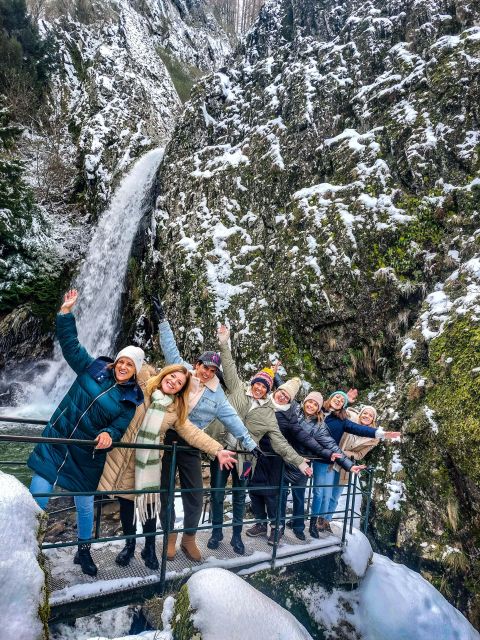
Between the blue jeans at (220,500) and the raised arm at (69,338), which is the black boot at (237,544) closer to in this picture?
the blue jeans at (220,500)

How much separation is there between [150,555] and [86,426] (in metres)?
1.30

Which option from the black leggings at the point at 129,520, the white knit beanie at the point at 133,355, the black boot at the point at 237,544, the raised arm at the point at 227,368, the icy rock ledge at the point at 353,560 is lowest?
the icy rock ledge at the point at 353,560

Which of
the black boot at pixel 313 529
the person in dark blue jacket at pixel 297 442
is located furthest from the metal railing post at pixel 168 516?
the black boot at pixel 313 529

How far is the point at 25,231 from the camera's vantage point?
14750mm

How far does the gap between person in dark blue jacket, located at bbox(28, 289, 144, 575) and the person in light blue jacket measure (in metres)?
0.61

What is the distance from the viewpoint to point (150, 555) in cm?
343

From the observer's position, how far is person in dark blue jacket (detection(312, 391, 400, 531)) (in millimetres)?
5352

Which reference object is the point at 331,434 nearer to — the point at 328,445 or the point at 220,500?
the point at 328,445

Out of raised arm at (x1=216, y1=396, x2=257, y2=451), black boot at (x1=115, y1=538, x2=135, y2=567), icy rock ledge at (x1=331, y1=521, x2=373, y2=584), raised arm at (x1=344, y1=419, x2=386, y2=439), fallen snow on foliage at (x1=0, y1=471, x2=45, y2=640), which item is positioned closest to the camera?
fallen snow on foliage at (x1=0, y1=471, x2=45, y2=640)

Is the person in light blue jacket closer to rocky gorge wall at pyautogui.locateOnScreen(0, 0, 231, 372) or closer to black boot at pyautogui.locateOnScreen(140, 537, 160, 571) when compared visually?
black boot at pyautogui.locateOnScreen(140, 537, 160, 571)

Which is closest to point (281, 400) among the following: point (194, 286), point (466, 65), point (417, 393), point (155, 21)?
point (417, 393)

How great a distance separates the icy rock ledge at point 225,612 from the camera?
253cm

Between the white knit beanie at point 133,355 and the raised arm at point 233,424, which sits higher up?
the white knit beanie at point 133,355

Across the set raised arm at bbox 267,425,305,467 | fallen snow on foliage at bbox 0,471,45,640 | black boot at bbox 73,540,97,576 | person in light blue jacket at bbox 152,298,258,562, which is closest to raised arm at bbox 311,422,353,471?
raised arm at bbox 267,425,305,467
